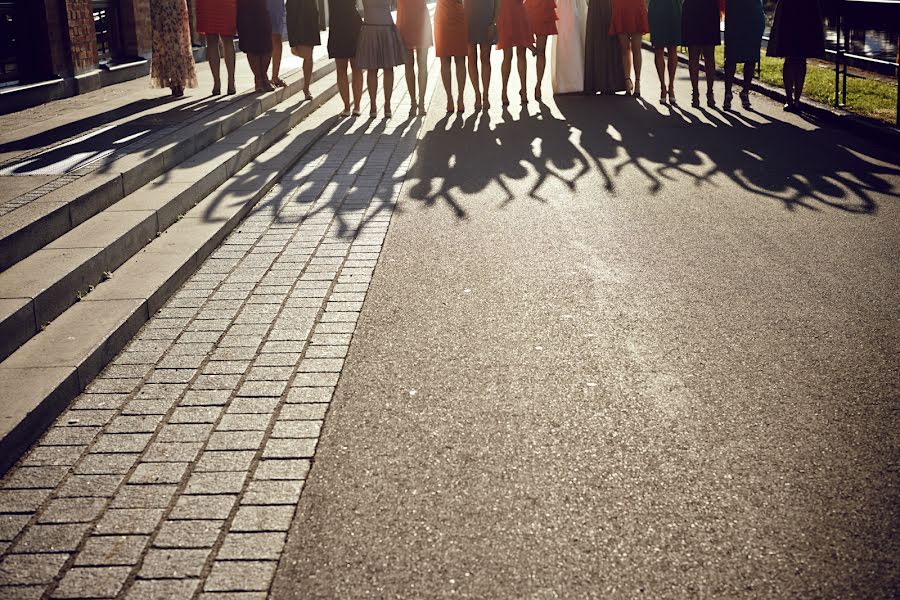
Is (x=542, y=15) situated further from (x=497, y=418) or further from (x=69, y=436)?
(x=69, y=436)

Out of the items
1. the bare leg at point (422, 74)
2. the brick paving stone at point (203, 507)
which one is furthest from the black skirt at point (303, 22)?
the brick paving stone at point (203, 507)

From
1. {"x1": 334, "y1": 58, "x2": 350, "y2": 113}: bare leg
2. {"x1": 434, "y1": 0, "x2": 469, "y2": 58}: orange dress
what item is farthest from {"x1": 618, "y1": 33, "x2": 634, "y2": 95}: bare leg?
{"x1": 334, "y1": 58, "x2": 350, "y2": 113}: bare leg

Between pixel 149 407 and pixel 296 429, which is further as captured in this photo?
pixel 149 407

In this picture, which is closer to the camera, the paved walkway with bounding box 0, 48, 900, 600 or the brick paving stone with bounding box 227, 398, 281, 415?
the paved walkway with bounding box 0, 48, 900, 600

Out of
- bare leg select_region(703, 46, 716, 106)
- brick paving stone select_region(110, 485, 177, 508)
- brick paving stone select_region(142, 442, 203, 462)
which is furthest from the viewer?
bare leg select_region(703, 46, 716, 106)

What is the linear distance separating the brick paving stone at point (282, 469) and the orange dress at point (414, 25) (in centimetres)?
1027

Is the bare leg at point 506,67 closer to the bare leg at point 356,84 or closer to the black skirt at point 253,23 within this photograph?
the bare leg at point 356,84

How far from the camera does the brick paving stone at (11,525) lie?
3.63 meters

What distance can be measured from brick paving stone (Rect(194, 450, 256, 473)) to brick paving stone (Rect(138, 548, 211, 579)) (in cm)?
59

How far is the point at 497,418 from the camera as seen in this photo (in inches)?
178

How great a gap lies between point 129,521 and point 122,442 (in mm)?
713

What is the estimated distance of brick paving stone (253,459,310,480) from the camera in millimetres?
4000

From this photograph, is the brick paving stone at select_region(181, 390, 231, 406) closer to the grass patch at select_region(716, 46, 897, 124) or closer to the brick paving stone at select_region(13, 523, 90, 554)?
the brick paving stone at select_region(13, 523, 90, 554)

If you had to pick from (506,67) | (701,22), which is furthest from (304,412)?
(506,67)
